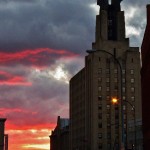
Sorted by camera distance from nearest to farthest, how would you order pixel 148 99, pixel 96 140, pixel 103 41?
pixel 148 99
pixel 96 140
pixel 103 41

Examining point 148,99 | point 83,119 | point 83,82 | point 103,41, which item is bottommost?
point 148,99

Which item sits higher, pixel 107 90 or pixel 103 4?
pixel 103 4

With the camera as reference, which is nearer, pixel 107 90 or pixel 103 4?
pixel 107 90

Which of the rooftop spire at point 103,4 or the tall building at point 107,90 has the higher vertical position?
the rooftop spire at point 103,4

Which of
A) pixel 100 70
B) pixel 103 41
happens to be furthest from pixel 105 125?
pixel 103 41

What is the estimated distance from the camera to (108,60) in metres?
183

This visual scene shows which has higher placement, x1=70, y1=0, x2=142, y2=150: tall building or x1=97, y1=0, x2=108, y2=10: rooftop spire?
x1=97, y1=0, x2=108, y2=10: rooftop spire

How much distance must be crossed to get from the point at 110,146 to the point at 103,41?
1560 inches

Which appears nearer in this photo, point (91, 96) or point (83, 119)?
point (91, 96)

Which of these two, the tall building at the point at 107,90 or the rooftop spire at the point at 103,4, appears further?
the rooftop spire at the point at 103,4

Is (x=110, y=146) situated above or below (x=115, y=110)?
below

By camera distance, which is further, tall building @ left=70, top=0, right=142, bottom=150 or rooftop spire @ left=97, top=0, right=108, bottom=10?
rooftop spire @ left=97, top=0, right=108, bottom=10

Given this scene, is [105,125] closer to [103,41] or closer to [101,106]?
[101,106]

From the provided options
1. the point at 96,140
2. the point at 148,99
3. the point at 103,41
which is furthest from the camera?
the point at 103,41
